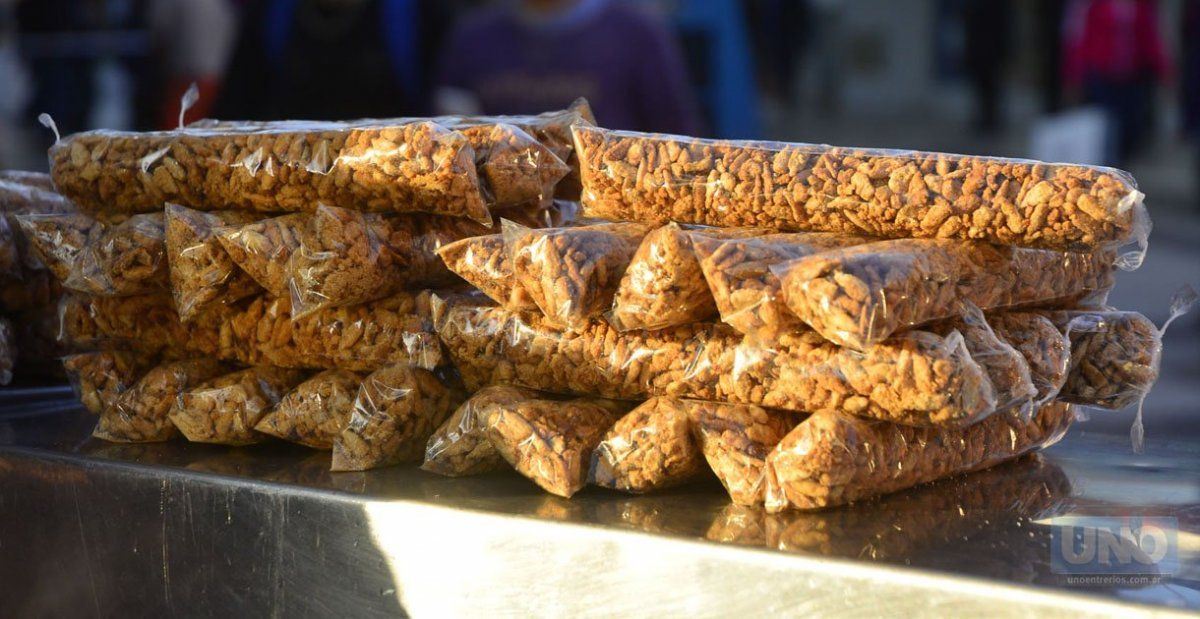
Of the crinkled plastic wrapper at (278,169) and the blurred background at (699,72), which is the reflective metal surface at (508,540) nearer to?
the crinkled plastic wrapper at (278,169)

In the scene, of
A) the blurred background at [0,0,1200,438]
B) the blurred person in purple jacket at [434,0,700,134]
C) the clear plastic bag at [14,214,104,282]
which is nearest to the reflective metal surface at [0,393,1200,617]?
the clear plastic bag at [14,214,104,282]

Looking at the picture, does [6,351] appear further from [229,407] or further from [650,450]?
[650,450]

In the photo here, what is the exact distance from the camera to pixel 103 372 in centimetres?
175

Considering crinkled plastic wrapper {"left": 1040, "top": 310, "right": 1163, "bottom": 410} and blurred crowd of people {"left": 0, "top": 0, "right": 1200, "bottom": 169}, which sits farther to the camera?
blurred crowd of people {"left": 0, "top": 0, "right": 1200, "bottom": 169}

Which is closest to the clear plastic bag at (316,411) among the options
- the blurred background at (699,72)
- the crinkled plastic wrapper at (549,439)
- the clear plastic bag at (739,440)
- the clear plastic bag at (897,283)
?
the crinkled plastic wrapper at (549,439)

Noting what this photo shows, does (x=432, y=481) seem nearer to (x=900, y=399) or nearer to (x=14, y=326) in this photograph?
(x=900, y=399)

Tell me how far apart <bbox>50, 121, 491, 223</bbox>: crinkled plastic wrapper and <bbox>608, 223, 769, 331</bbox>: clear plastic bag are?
284 mm

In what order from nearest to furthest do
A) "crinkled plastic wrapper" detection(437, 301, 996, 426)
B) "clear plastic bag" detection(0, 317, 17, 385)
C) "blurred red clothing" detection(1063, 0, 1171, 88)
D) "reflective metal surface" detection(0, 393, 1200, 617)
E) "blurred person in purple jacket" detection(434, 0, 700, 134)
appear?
"reflective metal surface" detection(0, 393, 1200, 617)
"crinkled plastic wrapper" detection(437, 301, 996, 426)
"clear plastic bag" detection(0, 317, 17, 385)
"blurred person in purple jacket" detection(434, 0, 700, 134)
"blurred red clothing" detection(1063, 0, 1171, 88)

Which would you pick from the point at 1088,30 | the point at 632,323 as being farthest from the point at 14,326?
the point at 1088,30

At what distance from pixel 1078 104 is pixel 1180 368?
6.80 meters

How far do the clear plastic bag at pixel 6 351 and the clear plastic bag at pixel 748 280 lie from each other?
1.11 metres

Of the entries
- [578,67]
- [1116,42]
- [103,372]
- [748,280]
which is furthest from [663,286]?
[1116,42]

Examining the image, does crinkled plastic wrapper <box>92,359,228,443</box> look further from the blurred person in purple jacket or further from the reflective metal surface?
the blurred person in purple jacket

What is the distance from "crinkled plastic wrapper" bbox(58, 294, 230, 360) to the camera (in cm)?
167
